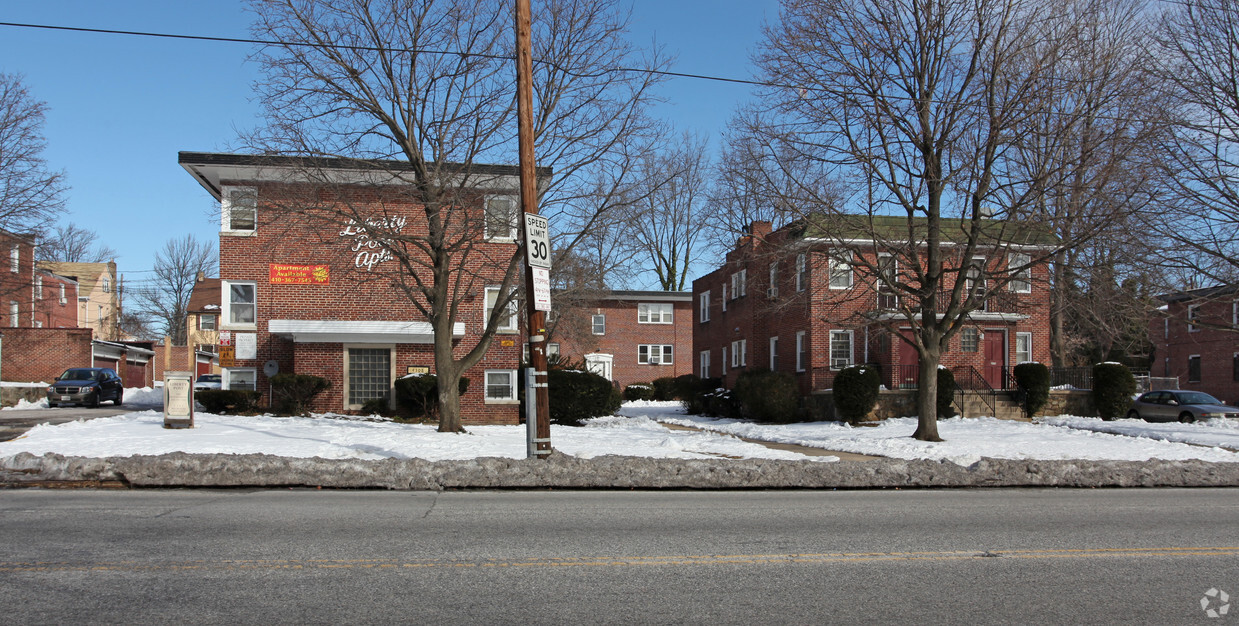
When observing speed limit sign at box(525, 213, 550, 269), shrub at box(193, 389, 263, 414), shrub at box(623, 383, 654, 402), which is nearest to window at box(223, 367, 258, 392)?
shrub at box(193, 389, 263, 414)

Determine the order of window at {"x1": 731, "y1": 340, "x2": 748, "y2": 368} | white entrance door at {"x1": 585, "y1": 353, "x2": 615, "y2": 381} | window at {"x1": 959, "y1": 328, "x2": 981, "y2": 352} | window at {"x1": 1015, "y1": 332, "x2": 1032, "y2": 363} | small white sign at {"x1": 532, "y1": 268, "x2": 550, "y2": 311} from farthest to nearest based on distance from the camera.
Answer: white entrance door at {"x1": 585, "y1": 353, "x2": 615, "y2": 381}
window at {"x1": 731, "y1": 340, "x2": 748, "y2": 368}
window at {"x1": 1015, "y1": 332, "x2": 1032, "y2": 363}
window at {"x1": 959, "y1": 328, "x2": 981, "y2": 352}
small white sign at {"x1": 532, "y1": 268, "x2": 550, "y2": 311}

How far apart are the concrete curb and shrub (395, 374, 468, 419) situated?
12431mm

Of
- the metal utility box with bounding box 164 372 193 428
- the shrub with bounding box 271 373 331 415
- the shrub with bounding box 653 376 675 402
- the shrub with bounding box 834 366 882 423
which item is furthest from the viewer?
the shrub with bounding box 653 376 675 402

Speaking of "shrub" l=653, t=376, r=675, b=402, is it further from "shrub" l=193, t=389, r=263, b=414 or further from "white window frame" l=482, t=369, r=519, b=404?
"shrub" l=193, t=389, r=263, b=414

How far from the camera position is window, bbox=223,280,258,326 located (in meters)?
25.6

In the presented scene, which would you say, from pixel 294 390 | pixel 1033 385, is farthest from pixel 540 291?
pixel 1033 385

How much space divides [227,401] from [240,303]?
3111mm

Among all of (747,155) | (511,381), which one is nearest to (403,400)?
(511,381)

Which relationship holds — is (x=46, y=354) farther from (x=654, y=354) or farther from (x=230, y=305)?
(x=654, y=354)

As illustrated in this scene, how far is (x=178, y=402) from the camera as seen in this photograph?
1823cm

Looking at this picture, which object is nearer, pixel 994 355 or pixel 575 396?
pixel 575 396

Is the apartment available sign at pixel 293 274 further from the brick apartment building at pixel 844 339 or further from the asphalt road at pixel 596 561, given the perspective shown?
the asphalt road at pixel 596 561

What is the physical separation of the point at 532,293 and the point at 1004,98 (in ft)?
39.6

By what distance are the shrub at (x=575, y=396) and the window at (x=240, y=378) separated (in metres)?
8.90
